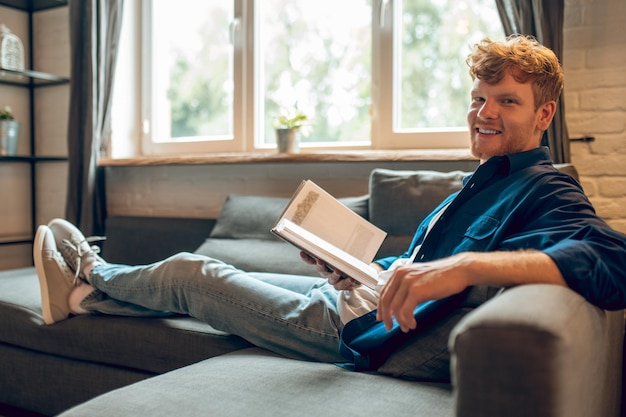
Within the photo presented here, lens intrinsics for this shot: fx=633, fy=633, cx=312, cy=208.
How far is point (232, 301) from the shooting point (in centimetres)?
160

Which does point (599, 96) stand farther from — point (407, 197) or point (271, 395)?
point (271, 395)

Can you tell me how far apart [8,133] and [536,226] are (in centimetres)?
277

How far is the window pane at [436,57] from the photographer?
8.29ft

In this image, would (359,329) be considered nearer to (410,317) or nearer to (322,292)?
(322,292)

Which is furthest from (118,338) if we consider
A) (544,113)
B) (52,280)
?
(544,113)

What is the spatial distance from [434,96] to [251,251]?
101 centimetres

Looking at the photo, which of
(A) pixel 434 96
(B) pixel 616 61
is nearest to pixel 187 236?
(A) pixel 434 96

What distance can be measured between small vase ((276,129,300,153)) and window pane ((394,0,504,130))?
1.41 ft

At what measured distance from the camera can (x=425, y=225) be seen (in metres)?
1.62

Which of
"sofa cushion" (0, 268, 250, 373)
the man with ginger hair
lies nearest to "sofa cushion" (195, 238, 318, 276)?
the man with ginger hair

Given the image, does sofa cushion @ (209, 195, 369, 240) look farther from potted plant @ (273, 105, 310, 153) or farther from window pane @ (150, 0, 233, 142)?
window pane @ (150, 0, 233, 142)

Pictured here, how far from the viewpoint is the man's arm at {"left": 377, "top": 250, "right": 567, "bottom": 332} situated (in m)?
1.01

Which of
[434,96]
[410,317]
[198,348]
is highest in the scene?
[434,96]

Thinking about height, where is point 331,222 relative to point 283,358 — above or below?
above
